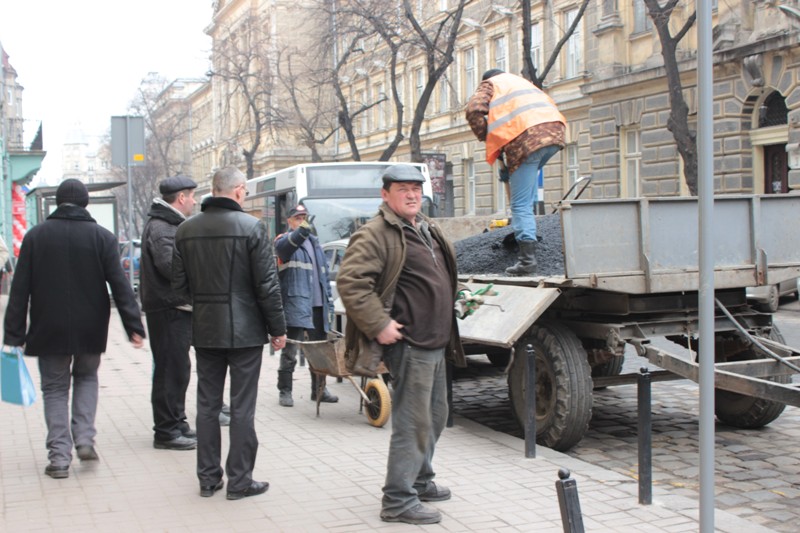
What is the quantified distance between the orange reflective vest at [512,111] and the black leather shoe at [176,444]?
348 centimetres

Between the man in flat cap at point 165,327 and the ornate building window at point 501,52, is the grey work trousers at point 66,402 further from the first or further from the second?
the ornate building window at point 501,52

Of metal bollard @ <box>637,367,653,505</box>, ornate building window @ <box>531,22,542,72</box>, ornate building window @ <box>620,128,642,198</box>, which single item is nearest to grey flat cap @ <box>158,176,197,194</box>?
metal bollard @ <box>637,367,653,505</box>

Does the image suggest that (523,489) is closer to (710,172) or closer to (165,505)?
(165,505)

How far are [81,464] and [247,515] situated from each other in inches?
72.4

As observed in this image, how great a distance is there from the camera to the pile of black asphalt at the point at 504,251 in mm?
8555

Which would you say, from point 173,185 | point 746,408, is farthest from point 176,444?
point 746,408

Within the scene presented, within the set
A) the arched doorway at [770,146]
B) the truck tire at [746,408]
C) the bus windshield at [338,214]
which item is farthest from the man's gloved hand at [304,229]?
the arched doorway at [770,146]

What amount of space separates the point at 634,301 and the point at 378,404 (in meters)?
2.35

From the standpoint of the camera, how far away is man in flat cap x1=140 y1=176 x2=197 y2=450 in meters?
7.43

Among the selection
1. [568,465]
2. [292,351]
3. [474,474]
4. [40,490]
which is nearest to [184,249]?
[40,490]

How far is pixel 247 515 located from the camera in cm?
562

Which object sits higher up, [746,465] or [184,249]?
[184,249]

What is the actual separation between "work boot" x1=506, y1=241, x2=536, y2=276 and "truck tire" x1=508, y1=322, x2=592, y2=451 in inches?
26.3

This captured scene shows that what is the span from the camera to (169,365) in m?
7.51
